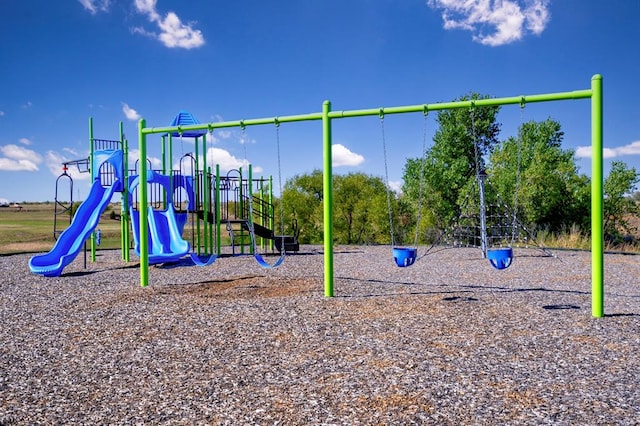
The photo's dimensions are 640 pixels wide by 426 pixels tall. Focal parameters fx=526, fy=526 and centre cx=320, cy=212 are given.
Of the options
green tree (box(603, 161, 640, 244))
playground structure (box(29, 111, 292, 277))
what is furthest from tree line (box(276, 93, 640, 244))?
playground structure (box(29, 111, 292, 277))

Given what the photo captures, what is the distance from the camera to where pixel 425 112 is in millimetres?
8000

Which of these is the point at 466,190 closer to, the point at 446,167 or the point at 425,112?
the point at 446,167

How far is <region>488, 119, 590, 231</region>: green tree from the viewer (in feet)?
84.2

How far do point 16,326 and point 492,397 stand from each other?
6.11m

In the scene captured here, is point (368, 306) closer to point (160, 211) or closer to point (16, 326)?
point (16, 326)

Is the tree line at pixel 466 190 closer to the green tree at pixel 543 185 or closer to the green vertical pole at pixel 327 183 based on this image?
the green tree at pixel 543 185

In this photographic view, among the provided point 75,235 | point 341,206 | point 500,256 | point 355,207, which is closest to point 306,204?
point 341,206

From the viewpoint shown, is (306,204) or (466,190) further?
(306,204)

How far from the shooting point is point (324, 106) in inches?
340

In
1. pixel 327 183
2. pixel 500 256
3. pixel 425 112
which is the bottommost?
pixel 500 256

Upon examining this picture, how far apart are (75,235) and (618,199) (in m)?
26.0

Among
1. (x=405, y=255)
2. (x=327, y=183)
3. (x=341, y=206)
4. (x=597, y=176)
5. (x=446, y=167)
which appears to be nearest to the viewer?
(x=597, y=176)

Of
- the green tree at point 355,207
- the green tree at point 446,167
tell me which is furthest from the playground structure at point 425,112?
the green tree at point 355,207

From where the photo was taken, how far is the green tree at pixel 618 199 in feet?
88.5
